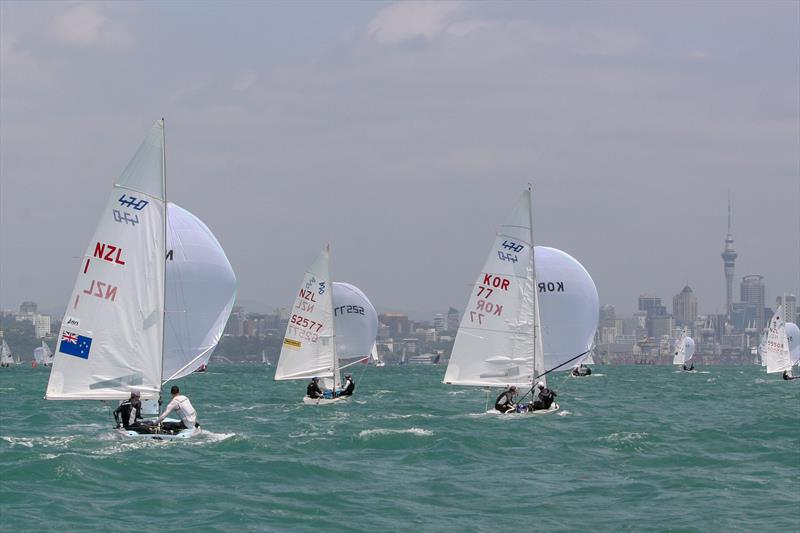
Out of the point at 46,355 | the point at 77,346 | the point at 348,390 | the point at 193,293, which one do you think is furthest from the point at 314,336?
the point at 46,355

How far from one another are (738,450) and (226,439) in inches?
446

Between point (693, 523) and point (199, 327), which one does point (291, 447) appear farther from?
point (693, 523)

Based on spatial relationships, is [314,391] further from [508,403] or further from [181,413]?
[181,413]

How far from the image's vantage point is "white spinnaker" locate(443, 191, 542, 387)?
121 ft

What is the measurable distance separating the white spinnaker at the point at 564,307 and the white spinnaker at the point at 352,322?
13.4 metres

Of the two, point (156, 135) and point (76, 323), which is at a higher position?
point (156, 135)

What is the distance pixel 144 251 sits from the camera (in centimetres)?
2645

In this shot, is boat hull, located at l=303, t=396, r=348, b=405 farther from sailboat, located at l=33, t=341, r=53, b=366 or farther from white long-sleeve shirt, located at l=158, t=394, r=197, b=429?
sailboat, located at l=33, t=341, r=53, b=366

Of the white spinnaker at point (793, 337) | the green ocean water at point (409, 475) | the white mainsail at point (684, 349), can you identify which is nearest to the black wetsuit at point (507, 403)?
the green ocean water at point (409, 475)

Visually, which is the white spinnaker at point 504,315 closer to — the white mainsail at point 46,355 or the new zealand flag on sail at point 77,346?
the new zealand flag on sail at point 77,346

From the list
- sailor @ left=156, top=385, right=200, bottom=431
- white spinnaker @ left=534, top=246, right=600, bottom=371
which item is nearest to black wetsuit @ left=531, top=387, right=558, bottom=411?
white spinnaker @ left=534, top=246, right=600, bottom=371

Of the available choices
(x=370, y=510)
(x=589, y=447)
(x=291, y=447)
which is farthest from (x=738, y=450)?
(x=370, y=510)

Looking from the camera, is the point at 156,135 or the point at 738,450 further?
the point at 738,450

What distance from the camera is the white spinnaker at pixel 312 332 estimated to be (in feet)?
156
